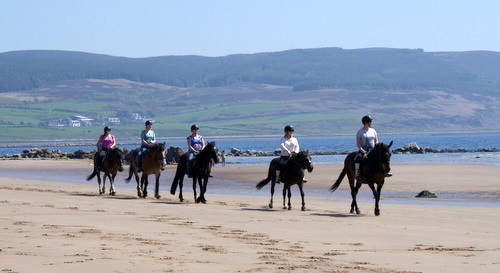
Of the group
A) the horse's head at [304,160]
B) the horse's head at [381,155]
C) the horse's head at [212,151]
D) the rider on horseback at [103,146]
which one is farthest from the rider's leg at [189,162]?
the horse's head at [381,155]

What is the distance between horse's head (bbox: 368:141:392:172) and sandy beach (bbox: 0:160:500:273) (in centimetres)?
123

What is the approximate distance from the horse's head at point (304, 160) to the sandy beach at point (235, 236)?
40.6 inches

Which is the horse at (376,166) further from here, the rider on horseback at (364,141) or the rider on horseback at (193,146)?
the rider on horseback at (193,146)

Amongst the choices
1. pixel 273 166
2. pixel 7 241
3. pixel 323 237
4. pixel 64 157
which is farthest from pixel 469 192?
pixel 64 157

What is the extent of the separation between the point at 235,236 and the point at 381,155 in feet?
19.8

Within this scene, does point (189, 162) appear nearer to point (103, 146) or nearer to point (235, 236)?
point (103, 146)

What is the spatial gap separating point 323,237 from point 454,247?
2.26 m

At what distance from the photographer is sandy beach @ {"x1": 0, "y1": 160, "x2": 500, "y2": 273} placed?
11445 millimetres

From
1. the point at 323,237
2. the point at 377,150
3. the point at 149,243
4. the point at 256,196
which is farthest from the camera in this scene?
the point at 256,196

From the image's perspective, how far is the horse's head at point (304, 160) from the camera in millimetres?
20900

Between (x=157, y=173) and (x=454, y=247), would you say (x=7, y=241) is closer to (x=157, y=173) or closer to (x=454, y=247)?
(x=454, y=247)

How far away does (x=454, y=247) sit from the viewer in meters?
13.6

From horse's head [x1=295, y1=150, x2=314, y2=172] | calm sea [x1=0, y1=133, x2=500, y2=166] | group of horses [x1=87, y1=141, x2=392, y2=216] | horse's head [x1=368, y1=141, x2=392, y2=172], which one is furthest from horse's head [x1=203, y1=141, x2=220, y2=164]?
calm sea [x1=0, y1=133, x2=500, y2=166]

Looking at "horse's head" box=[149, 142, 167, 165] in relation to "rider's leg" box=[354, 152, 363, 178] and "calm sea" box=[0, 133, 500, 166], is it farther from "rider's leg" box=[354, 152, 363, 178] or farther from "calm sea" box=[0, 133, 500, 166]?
"calm sea" box=[0, 133, 500, 166]
